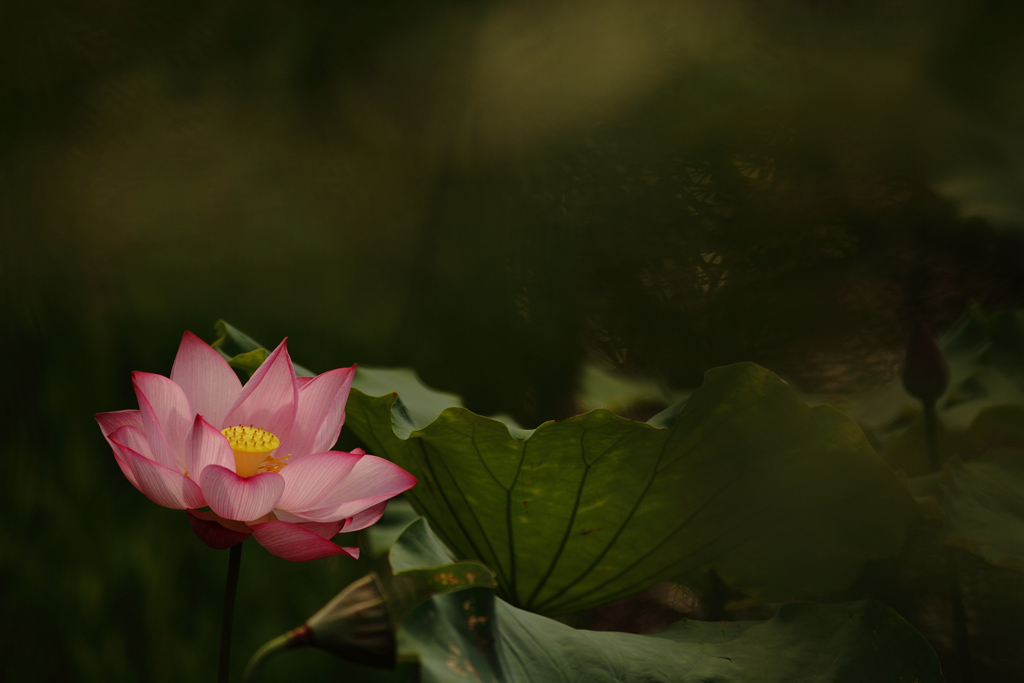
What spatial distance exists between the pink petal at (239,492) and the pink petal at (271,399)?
0.07 meters

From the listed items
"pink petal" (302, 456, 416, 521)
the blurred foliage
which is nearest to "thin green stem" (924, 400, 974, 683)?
the blurred foliage

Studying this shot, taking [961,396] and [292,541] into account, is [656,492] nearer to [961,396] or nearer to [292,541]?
[292,541]

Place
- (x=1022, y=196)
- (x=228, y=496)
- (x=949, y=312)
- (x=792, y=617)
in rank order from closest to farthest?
1. (x=228, y=496)
2. (x=792, y=617)
3. (x=1022, y=196)
4. (x=949, y=312)

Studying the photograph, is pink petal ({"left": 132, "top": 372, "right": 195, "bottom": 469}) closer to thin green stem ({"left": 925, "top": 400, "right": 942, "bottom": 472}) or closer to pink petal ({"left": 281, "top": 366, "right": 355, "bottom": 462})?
pink petal ({"left": 281, "top": 366, "right": 355, "bottom": 462})

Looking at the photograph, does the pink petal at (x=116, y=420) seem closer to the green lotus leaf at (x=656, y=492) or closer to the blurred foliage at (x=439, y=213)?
the green lotus leaf at (x=656, y=492)

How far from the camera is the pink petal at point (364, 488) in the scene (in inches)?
13.2

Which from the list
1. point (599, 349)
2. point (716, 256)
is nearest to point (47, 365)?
point (599, 349)

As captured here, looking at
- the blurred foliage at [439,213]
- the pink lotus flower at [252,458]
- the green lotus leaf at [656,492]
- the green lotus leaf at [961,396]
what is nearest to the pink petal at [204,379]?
A: the pink lotus flower at [252,458]

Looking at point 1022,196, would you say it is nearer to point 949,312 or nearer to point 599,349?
point 949,312

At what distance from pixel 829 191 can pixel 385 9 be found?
3.28 ft

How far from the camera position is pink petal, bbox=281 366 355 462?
0.38 meters

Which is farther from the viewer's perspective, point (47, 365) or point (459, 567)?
point (47, 365)

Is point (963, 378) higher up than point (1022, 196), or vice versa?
point (1022, 196)

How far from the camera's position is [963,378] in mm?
749
